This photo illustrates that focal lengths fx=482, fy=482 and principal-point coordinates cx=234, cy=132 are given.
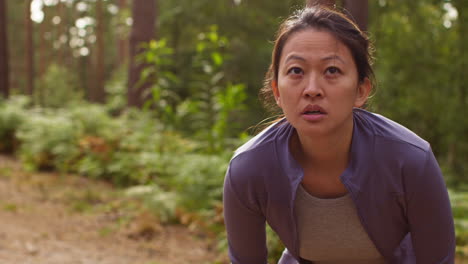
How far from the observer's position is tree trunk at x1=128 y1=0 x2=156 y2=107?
9461mm

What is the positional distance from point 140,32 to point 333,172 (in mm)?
8124

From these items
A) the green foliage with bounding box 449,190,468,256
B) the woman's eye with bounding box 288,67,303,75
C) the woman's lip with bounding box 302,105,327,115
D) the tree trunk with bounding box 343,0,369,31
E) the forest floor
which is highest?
the tree trunk with bounding box 343,0,369,31

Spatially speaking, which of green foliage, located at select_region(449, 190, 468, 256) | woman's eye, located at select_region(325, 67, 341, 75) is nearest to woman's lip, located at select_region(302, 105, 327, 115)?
woman's eye, located at select_region(325, 67, 341, 75)

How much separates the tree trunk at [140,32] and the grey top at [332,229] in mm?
7767

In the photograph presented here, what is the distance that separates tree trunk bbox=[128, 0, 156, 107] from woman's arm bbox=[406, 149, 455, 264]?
26.2 ft

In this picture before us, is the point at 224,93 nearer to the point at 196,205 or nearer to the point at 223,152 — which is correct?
the point at 223,152

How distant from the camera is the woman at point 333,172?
178cm

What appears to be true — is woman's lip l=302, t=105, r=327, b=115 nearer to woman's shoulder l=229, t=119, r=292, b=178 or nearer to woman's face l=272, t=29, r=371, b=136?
woman's face l=272, t=29, r=371, b=136

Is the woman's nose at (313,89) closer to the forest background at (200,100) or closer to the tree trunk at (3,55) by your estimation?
the forest background at (200,100)

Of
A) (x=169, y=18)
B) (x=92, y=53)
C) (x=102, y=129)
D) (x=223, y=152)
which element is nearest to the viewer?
(x=223, y=152)

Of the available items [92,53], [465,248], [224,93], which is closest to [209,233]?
[224,93]

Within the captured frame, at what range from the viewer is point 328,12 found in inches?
72.6

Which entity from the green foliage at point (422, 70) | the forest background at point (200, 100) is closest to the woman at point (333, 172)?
the forest background at point (200, 100)

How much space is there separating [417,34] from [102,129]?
783 centimetres
